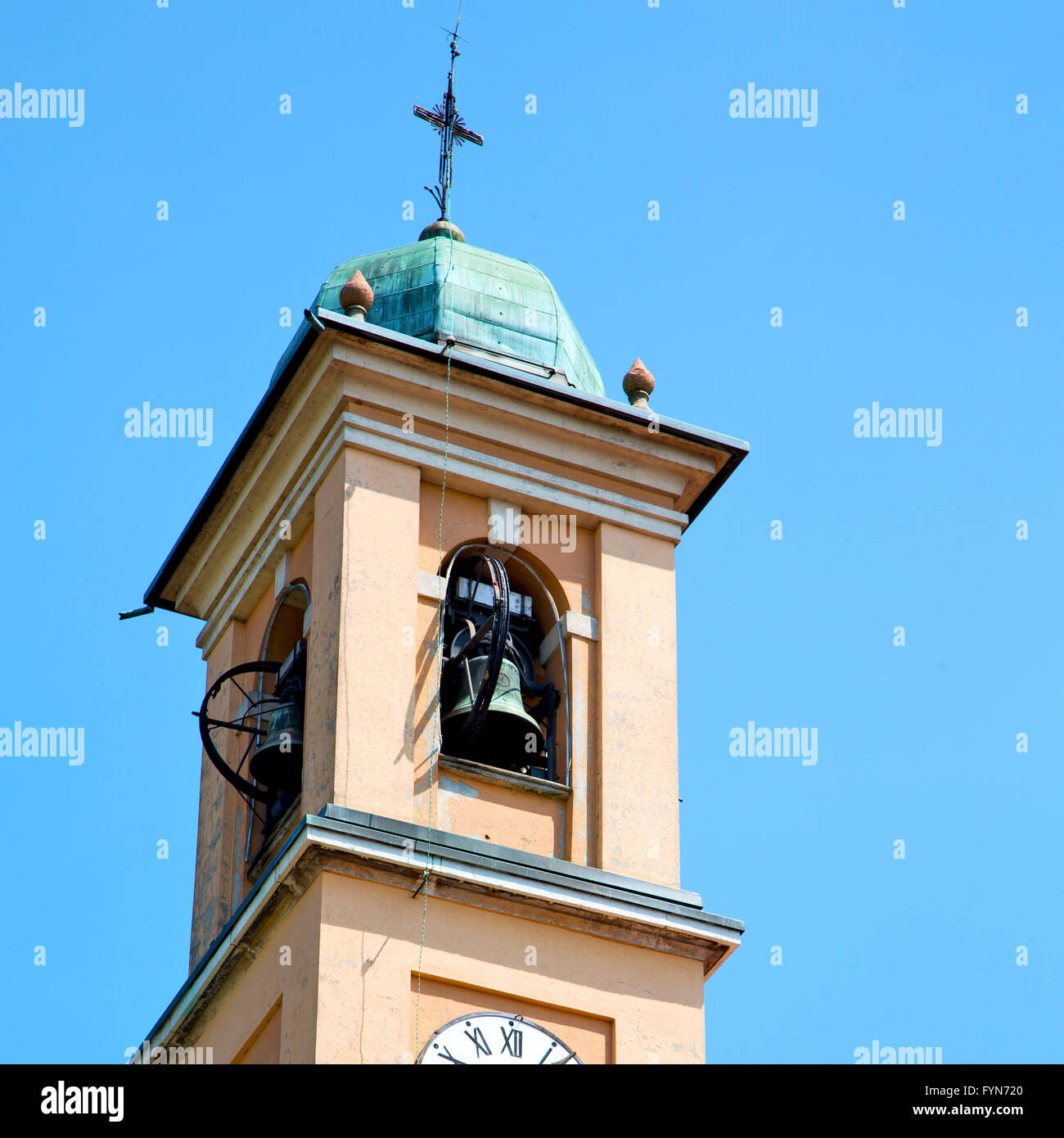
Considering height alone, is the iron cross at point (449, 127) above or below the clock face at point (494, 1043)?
above

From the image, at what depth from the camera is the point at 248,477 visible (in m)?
25.8

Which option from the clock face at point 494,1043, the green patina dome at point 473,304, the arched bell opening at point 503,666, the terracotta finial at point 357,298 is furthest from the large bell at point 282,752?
the green patina dome at point 473,304

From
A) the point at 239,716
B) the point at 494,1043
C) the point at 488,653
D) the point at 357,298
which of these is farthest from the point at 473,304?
the point at 494,1043

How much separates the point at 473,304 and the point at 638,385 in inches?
61.7

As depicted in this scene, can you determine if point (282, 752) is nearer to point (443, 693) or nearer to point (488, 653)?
point (443, 693)

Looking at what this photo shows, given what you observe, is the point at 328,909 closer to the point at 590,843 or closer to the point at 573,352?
the point at 590,843

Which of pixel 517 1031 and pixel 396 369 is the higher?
pixel 396 369

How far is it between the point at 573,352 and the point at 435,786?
194 inches

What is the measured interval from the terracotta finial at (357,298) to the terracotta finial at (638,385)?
7.55 feet

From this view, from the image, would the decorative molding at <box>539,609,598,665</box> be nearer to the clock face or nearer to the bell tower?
the bell tower

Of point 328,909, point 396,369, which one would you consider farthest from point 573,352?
point 328,909

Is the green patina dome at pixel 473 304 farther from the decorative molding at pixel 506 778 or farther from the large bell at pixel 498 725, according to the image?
the decorative molding at pixel 506 778

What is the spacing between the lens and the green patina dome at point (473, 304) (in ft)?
85.2

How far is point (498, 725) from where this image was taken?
23.9 metres
